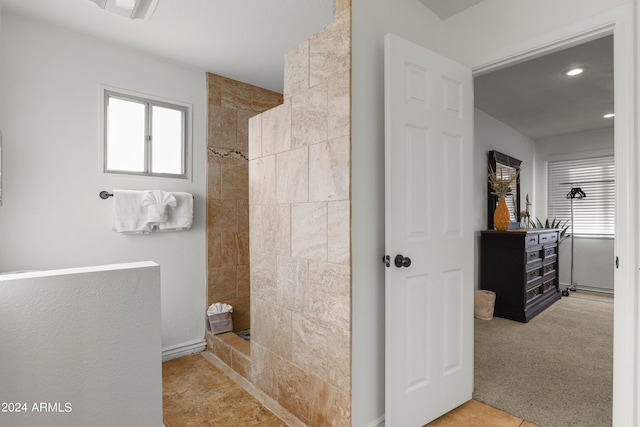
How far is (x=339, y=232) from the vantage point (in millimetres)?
1647

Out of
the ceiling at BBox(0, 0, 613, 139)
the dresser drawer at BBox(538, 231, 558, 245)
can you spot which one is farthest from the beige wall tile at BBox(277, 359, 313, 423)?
the dresser drawer at BBox(538, 231, 558, 245)

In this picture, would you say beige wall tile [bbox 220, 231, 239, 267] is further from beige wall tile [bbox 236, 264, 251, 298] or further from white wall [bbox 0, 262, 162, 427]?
white wall [bbox 0, 262, 162, 427]

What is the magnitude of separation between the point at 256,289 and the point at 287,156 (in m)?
0.91

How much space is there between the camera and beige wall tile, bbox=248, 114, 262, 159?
2229 millimetres

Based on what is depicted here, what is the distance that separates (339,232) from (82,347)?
3.96ft

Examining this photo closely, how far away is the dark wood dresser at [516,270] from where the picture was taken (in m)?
3.57

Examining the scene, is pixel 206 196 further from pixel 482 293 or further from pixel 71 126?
pixel 482 293

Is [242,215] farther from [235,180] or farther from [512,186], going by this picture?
[512,186]

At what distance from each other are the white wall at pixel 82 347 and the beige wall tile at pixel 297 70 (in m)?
1.21

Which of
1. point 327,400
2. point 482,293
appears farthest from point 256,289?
point 482,293

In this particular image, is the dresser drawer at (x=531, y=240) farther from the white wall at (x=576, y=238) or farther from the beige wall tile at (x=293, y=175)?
the beige wall tile at (x=293, y=175)

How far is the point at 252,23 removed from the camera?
221 centimetres

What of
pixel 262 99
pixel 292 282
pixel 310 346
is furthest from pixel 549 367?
pixel 262 99

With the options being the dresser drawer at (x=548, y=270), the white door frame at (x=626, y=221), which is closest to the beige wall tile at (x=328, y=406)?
the white door frame at (x=626, y=221)
